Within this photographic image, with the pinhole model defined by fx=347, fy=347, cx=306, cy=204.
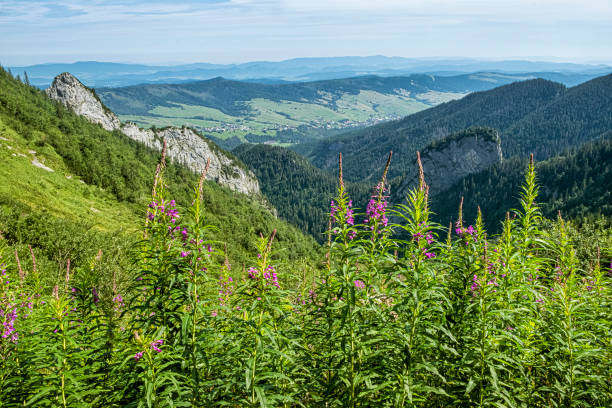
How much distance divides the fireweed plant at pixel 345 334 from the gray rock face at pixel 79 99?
19522cm

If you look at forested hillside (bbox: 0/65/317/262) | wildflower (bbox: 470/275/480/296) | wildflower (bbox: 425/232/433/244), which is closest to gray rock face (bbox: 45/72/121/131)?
forested hillside (bbox: 0/65/317/262)

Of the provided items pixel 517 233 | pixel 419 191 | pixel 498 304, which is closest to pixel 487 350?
pixel 498 304

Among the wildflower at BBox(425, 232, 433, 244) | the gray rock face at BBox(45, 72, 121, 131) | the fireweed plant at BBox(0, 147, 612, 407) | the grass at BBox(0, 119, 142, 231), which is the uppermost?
the gray rock face at BBox(45, 72, 121, 131)

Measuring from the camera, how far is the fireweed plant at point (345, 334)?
6035 millimetres

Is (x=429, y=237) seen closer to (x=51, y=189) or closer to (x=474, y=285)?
(x=474, y=285)

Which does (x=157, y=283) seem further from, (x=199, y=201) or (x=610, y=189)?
(x=610, y=189)

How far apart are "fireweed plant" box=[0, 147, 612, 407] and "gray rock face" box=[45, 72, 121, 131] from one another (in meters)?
195

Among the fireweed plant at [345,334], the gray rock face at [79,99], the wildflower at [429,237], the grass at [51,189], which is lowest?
the grass at [51,189]

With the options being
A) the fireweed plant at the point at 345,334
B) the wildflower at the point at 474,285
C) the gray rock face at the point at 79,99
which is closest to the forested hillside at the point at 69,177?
the fireweed plant at the point at 345,334

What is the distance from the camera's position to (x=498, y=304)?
22.6 feet

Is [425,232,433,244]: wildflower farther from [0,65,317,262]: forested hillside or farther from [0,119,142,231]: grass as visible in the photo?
[0,119,142,231]: grass

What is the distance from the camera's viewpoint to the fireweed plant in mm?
6035

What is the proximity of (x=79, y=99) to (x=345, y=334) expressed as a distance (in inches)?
8473

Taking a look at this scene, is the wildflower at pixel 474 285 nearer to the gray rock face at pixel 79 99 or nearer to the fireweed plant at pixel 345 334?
the fireweed plant at pixel 345 334
